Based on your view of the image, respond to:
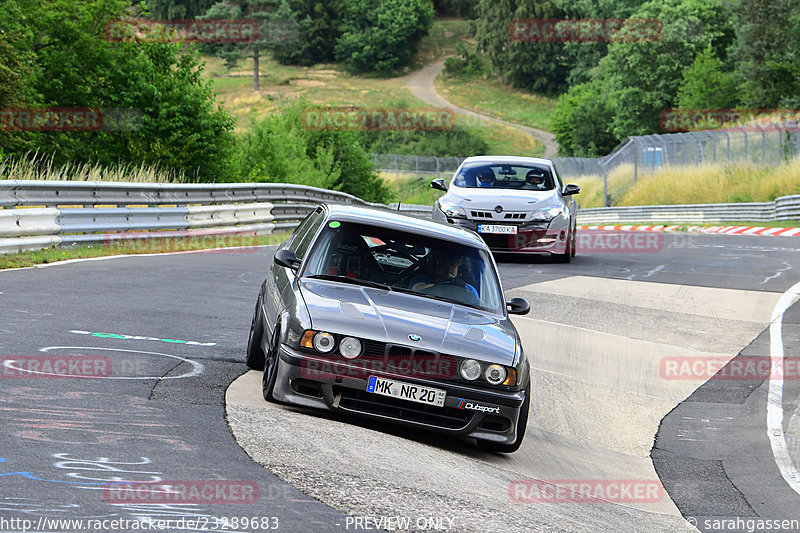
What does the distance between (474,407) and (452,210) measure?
1134cm

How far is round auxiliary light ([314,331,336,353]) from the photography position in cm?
678

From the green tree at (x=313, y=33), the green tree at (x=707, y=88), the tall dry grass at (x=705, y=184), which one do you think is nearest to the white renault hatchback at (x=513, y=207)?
the tall dry grass at (x=705, y=184)

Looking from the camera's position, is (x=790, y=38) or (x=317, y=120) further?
(x=790, y=38)

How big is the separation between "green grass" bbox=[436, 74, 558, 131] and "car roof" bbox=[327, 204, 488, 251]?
109456 mm

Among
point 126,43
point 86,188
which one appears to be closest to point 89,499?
point 86,188

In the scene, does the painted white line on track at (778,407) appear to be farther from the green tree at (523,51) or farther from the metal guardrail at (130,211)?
the green tree at (523,51)

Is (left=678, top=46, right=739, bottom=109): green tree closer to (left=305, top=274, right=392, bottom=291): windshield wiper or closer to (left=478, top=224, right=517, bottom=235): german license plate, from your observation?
(left=478, top=224, right=517, bottom=235): german license plate

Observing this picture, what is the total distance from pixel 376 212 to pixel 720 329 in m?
6.07

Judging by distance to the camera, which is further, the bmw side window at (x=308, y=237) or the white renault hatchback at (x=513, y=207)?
the white renault hatchback at (x=513, y=207)

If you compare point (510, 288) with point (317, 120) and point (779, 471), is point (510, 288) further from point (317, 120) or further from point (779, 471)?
point (317, 120)

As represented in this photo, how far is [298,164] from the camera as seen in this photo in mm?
41156

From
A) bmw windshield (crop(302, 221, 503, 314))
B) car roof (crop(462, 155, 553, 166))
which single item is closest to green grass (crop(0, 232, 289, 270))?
car roof (crop(462, 155, 553, 166))

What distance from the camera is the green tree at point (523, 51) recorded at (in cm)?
12769

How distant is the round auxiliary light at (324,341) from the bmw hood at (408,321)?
39 millimetres
